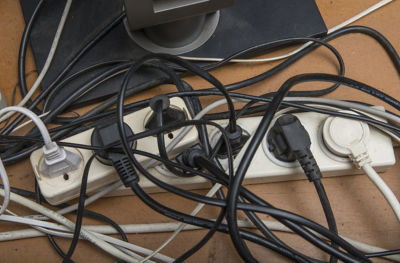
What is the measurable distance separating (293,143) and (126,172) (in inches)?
7.2

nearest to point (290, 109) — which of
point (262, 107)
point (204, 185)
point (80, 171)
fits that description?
point (262, 107)

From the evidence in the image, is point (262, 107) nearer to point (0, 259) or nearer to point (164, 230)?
point (164, 230)

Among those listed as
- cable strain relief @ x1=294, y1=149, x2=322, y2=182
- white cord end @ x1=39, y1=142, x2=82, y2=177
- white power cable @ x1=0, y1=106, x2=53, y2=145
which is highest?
cable strain relief @ x1=294, y1=149, x2=322, y2=182

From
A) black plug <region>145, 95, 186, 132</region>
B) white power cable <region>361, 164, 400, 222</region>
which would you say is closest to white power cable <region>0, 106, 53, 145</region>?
black plug <region>145, 95, 186, 132</region>

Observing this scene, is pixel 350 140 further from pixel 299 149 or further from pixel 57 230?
pixel 57 230

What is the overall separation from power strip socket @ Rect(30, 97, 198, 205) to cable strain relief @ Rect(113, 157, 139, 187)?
44 millimetres

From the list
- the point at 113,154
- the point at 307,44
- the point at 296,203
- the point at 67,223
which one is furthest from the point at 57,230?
the point at 307,44

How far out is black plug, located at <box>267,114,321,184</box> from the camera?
43 centimetres

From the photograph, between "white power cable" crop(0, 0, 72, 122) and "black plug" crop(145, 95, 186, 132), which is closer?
"black plug" crop(145, 95, 186, 132)

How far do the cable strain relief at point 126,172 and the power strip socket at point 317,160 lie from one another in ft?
0.24

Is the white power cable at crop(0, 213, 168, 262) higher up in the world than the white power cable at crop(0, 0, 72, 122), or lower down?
lower down

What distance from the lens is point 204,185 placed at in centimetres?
48

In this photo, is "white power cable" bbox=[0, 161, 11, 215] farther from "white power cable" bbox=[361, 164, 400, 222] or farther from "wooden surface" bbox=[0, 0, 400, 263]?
"white power cable" bbox=[361, 164, 400, 222]

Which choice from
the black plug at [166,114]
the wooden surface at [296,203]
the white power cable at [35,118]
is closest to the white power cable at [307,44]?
the wooden surface at [296,203]
